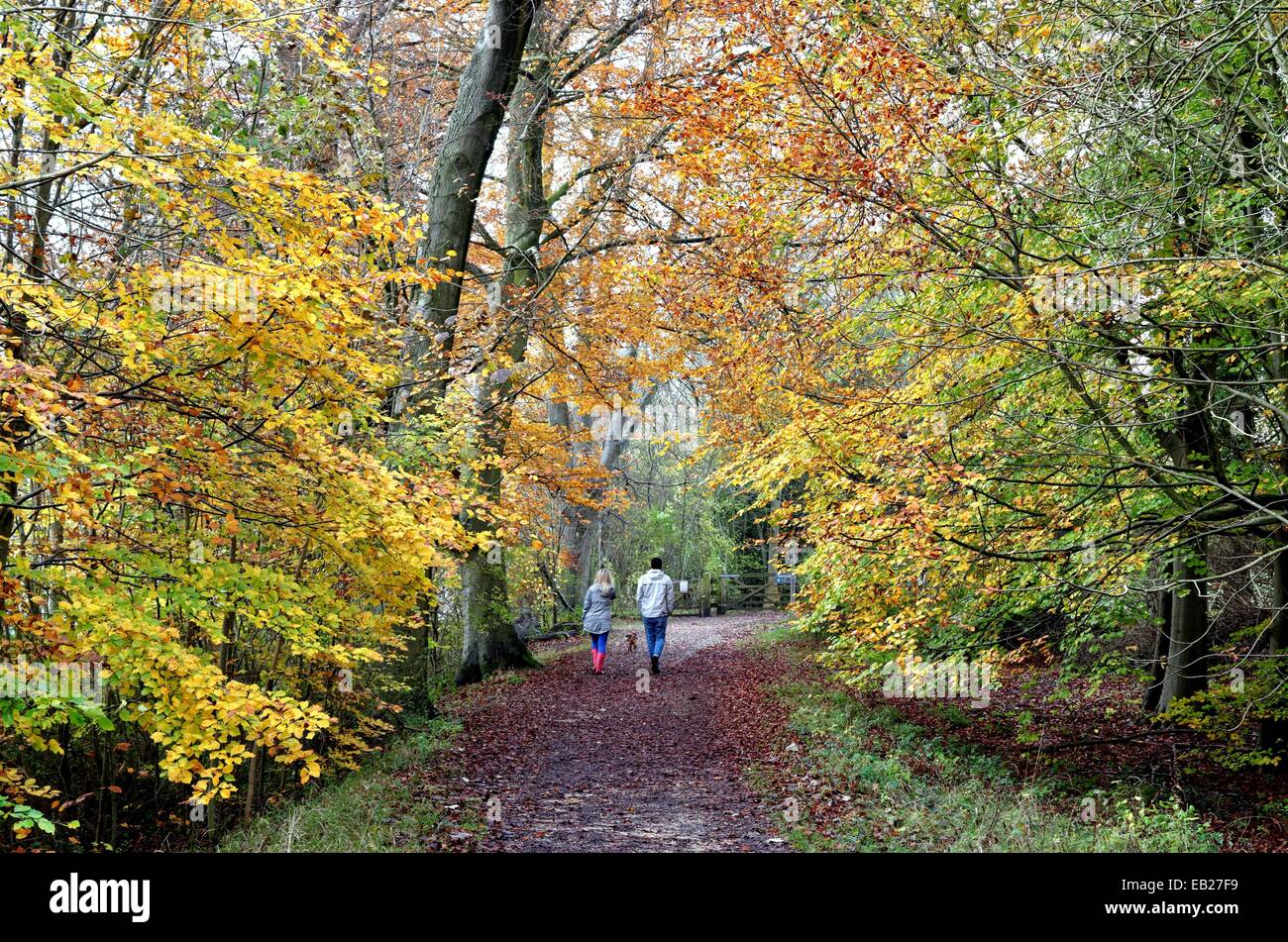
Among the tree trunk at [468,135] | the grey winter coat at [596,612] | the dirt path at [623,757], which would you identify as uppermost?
the tree trunk at [468,135]

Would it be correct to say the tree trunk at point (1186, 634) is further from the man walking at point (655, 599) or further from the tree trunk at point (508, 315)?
the tree trunk at point (508, 315)

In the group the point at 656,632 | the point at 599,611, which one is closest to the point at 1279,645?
the point at 656,632

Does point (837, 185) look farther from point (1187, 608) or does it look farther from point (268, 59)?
point (1187, 608)

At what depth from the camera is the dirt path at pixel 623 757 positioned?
6453 mm

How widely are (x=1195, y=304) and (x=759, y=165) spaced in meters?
3.17

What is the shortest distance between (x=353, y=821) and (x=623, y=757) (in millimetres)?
3728

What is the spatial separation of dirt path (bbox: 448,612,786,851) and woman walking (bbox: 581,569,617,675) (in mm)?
416

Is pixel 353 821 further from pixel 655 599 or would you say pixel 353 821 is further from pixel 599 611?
pixel 599 611

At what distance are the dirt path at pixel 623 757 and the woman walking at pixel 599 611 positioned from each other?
16.4 inches

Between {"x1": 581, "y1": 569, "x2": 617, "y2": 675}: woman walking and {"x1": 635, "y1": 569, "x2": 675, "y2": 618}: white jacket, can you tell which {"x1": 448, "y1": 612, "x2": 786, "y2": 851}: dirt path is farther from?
{"x1": 635, "y1": 569, "x2": 675, "y2": 618}: white jacket

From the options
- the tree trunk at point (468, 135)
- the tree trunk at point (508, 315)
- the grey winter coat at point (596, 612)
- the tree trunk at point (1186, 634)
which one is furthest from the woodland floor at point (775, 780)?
the tree trunk at point (468, 135)

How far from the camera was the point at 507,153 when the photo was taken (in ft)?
45.5

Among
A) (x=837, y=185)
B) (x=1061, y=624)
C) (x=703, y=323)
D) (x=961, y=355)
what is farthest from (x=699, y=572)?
(x=837, y=185)

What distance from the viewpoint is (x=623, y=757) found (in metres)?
9.22
